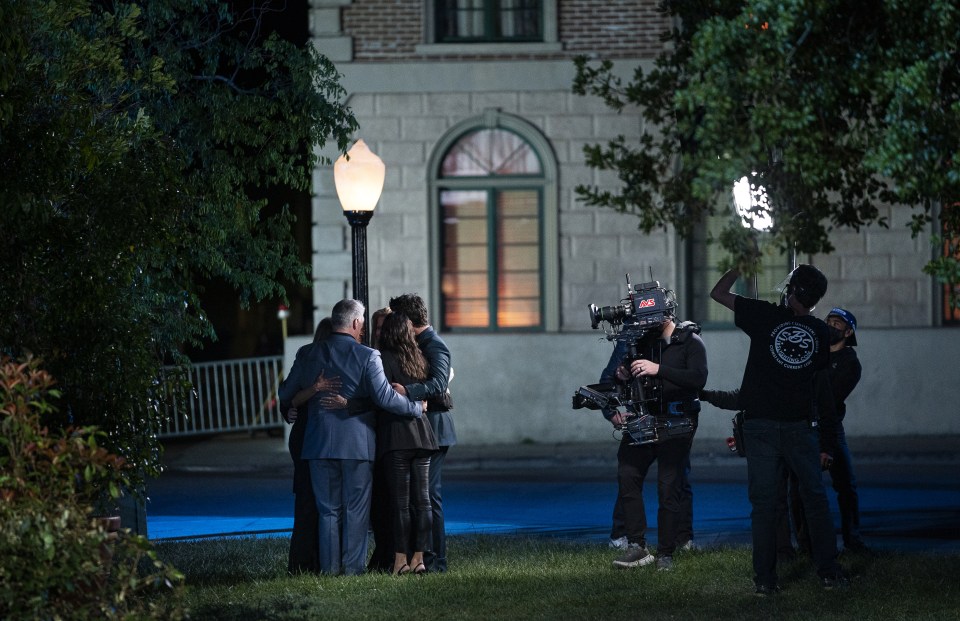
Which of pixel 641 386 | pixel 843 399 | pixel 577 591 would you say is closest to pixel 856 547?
pixel 843 399

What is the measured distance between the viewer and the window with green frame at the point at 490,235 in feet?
63.8

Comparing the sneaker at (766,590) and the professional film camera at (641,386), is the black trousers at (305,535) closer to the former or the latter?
the professional film camera at (641,386)

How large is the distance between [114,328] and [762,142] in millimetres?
4213

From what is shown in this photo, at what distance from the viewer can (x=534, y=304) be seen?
770 inches

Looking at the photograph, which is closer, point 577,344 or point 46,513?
point 46,513

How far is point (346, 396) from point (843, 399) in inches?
129

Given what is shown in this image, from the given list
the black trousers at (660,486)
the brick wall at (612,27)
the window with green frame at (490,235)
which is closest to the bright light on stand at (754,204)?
the black trousers at (660,486)

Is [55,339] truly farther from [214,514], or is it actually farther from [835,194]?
[835,194]

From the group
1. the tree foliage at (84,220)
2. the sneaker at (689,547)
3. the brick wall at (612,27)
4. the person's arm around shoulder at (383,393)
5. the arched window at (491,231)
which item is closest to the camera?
the tree foliage at (84,220)

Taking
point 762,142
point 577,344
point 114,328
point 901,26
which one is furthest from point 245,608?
point 577,344

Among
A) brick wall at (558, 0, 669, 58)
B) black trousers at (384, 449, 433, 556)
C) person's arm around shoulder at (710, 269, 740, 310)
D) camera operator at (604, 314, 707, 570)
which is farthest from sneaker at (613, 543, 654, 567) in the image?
brick wall at (558, 0, 669, 58)

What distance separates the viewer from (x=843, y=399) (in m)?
9.48

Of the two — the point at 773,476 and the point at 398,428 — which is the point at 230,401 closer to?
the point at 398,428

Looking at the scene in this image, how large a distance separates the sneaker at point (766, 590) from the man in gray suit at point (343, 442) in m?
2.44
